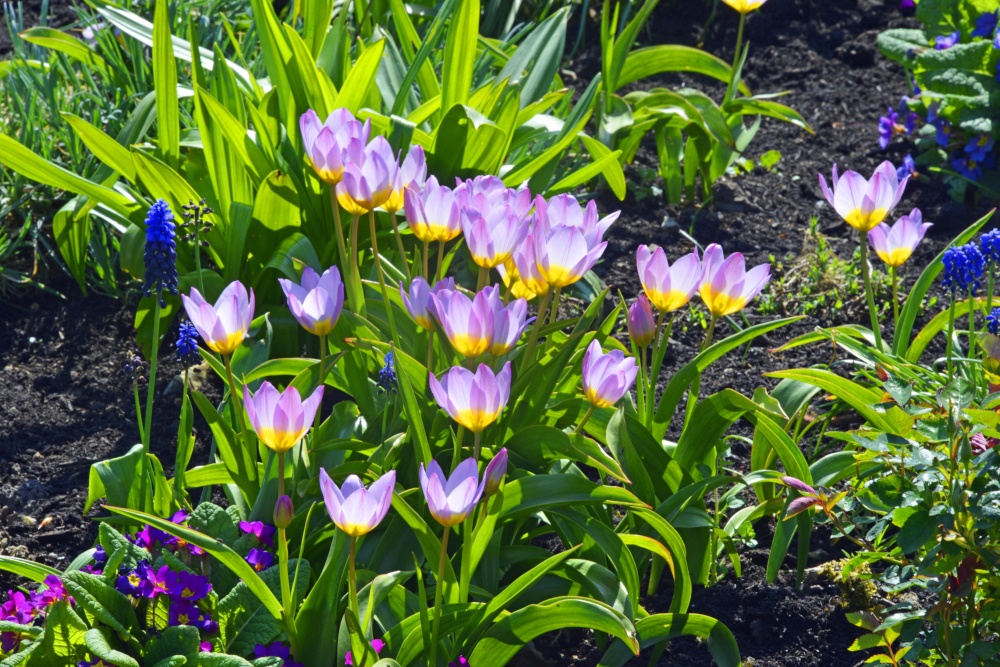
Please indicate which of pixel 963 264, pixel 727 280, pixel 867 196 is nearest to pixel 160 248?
pixel 727 280

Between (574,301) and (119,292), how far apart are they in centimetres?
130

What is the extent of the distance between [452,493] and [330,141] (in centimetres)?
73

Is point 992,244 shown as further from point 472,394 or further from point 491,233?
point 472,394

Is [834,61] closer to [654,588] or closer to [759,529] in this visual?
[759,529]

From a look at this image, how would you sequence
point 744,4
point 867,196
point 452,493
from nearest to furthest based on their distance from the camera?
point 452,493, point 867,196, point 744,4

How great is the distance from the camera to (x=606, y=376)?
1.68 m

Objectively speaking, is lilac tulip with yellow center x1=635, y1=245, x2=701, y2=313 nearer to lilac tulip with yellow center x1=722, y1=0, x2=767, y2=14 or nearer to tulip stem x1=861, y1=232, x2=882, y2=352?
tulip stem x1=861, y1=232, x2=882, y2=352

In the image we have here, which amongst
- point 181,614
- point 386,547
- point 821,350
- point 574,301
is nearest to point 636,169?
point 574,301

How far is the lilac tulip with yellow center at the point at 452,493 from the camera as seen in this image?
136 centimetres

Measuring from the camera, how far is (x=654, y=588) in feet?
6.79

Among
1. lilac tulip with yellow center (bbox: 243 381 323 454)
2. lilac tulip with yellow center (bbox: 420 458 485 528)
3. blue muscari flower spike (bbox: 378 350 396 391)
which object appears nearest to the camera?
lilac tulip with yellow center (bbox: 420 458 485 528)

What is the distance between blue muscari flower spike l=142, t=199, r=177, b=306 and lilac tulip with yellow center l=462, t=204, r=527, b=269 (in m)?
0.49

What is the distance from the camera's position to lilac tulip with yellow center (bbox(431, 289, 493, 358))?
5.10 ft

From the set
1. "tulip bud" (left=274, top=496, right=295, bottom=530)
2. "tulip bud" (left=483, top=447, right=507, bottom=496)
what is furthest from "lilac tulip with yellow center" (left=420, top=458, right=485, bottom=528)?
"tulip bud" (left=274, top=496, right=295, bottom=530)
